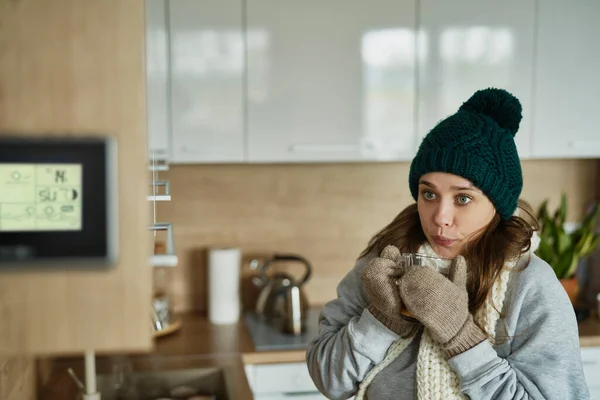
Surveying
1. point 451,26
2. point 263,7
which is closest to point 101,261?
point 263,7

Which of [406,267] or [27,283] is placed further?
[406,267]

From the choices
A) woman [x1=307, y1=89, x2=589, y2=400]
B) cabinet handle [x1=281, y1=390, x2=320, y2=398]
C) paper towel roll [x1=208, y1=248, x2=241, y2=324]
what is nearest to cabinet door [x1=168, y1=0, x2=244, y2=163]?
paper towel roll [x1=208, y1=248, x2=241, y2=324]

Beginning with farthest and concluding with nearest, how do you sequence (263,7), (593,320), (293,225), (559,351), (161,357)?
1. (293,225)
2. (593,320)
3. (263,7)
4. (161,357)
5. (559,351)

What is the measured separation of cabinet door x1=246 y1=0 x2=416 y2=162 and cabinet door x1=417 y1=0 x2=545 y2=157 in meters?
0.06

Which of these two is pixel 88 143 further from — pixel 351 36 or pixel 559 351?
pixel 351 36

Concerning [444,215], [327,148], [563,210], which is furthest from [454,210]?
[563,210]

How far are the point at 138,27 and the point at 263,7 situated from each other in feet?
5.65

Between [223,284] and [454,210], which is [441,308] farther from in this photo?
[223,284]

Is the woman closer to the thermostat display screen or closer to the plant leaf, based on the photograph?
the thermostat display screen

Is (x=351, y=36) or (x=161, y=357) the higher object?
(x=351, y=36)

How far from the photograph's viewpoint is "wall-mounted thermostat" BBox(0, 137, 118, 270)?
20.1 inches

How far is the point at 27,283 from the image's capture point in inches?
20.4

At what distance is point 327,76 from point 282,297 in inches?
31.1

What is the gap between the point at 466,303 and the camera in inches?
45.0
